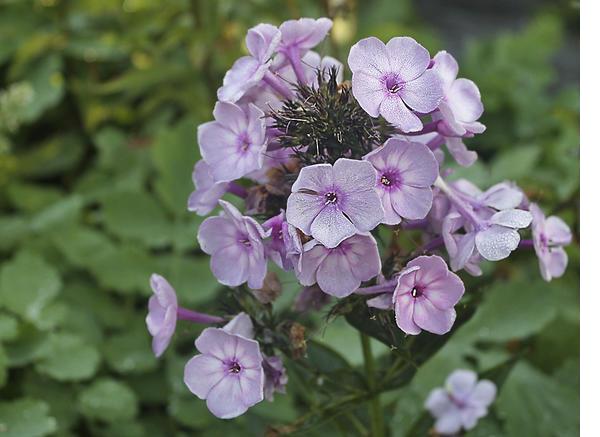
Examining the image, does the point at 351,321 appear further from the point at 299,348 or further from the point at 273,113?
the point at 273,113

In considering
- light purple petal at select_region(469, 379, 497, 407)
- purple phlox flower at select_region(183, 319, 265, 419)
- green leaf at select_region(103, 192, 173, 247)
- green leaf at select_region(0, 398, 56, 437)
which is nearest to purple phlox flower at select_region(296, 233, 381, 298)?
purple phlox flower at select_region(183, 319, 265, 419)

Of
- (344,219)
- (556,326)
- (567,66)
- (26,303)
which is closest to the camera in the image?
(344,219)

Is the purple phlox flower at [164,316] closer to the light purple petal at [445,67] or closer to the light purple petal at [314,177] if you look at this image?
the light purple petal at [314,177]

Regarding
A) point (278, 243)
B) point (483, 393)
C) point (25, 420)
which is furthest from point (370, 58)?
point (25, 420)

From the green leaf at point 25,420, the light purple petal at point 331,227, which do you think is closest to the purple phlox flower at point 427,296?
the light purple petal at point 331,227

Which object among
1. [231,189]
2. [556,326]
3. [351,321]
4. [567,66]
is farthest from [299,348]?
[567,66]

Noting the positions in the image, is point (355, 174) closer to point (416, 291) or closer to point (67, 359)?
point (416, 291)
